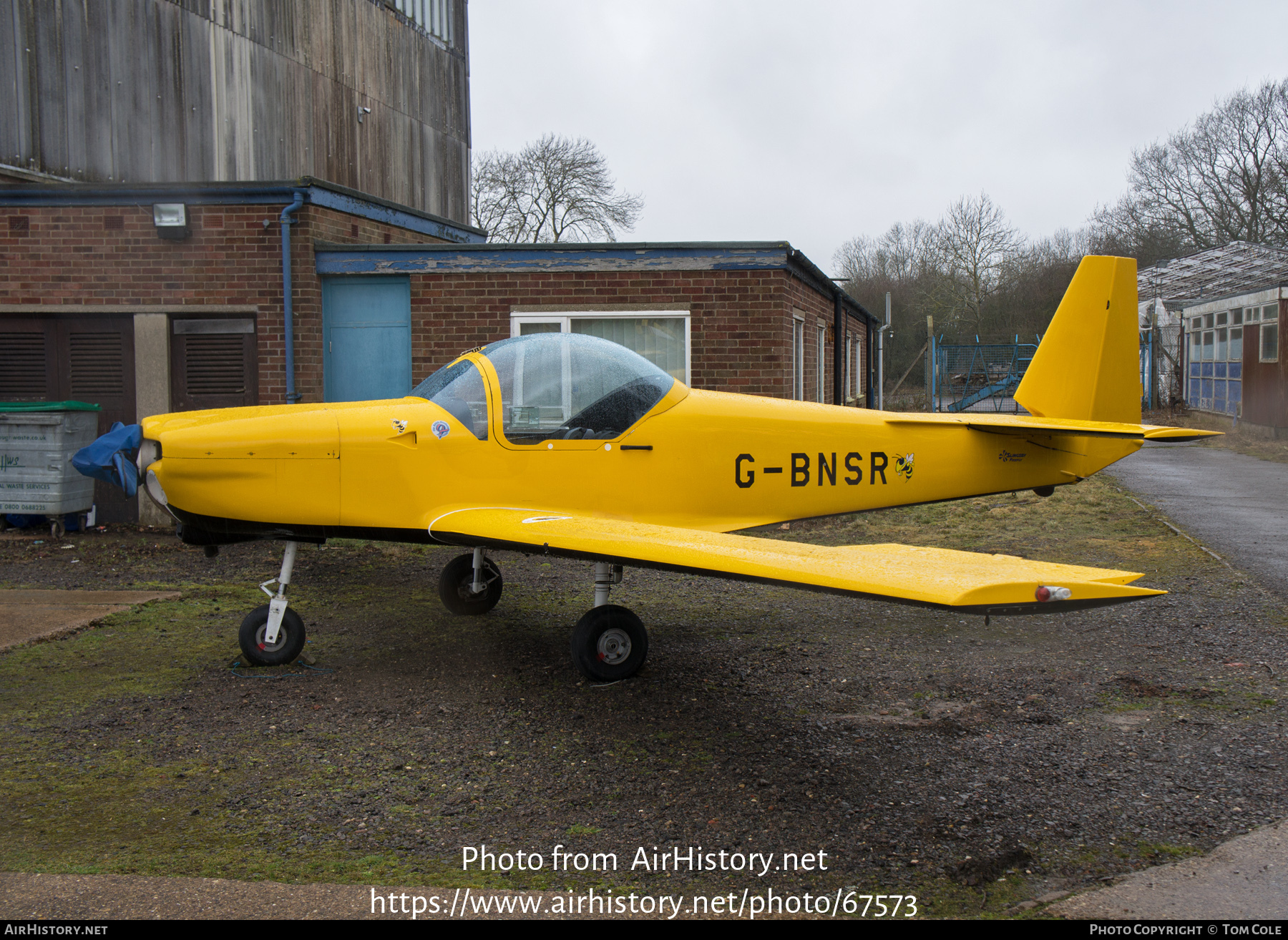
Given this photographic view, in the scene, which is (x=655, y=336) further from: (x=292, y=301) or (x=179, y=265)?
(x=179, y=265)

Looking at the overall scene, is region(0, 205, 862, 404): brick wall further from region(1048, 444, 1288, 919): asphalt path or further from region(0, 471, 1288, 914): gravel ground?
region(1048, 444, 1288, 919): asphalt path

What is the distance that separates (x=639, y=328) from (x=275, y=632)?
576cm

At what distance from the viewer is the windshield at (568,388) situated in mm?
5395

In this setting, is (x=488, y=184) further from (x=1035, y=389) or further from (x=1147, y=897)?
(x=1147, y=897)

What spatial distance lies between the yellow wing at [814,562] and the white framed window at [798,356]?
6515mm

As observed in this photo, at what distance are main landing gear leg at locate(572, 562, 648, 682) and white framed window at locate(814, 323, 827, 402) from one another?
9282 mm

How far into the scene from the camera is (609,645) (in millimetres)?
5137

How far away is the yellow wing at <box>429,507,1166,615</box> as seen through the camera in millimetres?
3357

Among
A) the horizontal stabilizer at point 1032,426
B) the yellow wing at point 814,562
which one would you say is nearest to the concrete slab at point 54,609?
the yellow wing at point 814,562

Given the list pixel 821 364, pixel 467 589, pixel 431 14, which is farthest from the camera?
pixel 431 14

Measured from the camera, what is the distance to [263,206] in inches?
395

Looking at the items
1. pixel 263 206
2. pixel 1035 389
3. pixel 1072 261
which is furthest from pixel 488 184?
pixel 1035 389

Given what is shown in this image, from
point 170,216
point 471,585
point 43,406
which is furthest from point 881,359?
point 471,585
